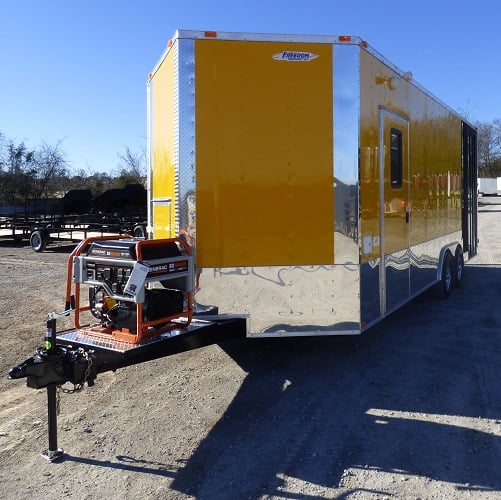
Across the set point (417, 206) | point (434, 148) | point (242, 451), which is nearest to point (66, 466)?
point (242, 451)

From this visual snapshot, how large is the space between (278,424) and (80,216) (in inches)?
670

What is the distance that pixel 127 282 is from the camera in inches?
152

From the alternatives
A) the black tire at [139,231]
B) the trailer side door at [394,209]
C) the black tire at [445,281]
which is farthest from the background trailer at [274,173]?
the black tire at [445,281]

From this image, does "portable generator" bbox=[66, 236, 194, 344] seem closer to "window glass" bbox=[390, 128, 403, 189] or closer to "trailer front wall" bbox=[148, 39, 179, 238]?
"trailer front wall" bbox=[148, 39, 179, 238]

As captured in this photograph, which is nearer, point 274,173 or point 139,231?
point 274,173

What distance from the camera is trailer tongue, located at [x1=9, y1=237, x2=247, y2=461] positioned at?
3.48 metres

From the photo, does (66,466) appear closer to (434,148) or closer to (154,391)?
(154,391)

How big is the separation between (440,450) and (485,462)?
29 cm

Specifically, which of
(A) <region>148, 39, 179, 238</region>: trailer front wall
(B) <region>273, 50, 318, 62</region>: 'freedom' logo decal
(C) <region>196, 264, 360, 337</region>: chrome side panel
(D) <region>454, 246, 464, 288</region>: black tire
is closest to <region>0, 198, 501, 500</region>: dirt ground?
(C) <region>196, 264, 360, 337</region>: chrome side panel

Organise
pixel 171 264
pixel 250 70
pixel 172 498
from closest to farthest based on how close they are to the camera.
Result: pixel 172 498 → pixel 171 264 → pixel 250 70

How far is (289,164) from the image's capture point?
15.0ft

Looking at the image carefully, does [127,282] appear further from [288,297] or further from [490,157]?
[490,157]

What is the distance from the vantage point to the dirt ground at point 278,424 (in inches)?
127

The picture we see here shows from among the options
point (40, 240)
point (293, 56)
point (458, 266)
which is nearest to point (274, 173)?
point (293, 56)
